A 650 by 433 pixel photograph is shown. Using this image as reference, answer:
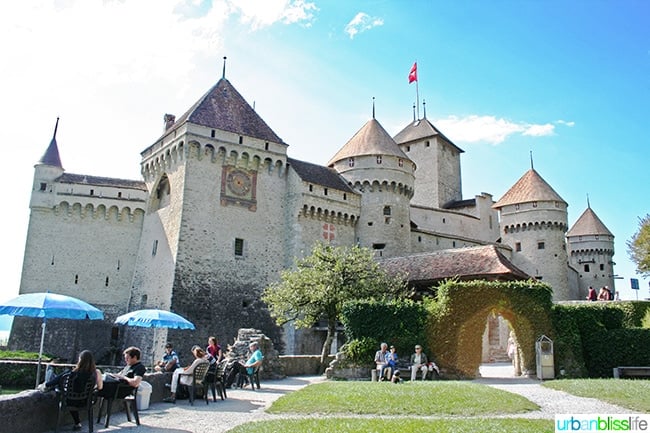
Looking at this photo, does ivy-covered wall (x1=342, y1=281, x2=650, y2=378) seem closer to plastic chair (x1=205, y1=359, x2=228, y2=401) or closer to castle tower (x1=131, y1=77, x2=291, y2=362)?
plastic chair (x1=205, y1=359, x2=228, y2=401)

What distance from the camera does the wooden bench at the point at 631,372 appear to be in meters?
17.2

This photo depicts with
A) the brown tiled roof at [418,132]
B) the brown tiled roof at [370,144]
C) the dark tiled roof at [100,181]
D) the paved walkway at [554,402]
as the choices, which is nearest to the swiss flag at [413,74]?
the brown tiled roof at [418,132]

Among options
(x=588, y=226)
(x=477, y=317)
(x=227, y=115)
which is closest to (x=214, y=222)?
(x=227, y=115)

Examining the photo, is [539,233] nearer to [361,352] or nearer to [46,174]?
[361,352]

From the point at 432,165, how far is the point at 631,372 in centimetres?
3527

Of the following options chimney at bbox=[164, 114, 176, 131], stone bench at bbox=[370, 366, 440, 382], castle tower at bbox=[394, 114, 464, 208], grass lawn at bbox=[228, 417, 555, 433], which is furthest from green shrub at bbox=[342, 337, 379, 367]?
castle tower at bbox=[394, 114, 464, 208]

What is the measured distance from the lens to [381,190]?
36000 millimetres

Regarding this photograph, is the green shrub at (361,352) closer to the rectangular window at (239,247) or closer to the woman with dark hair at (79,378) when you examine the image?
the woman with dark hair at (79,378)

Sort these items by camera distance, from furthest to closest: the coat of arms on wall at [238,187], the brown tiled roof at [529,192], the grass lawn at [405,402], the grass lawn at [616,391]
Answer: the brown tiled roof at [529,192] < the coat of arms on wall at [238,187] < the grass lawn at [616,391] < the grass lawn at [405,402]

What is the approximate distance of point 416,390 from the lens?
1280 centimetres

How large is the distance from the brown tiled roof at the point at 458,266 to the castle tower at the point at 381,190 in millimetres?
7124

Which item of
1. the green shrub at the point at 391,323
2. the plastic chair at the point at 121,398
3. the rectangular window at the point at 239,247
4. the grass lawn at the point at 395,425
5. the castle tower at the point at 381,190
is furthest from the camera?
the castle tower at the point at 381,190

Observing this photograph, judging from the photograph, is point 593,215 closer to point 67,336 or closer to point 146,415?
point 67,336

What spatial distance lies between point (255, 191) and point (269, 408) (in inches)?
872
